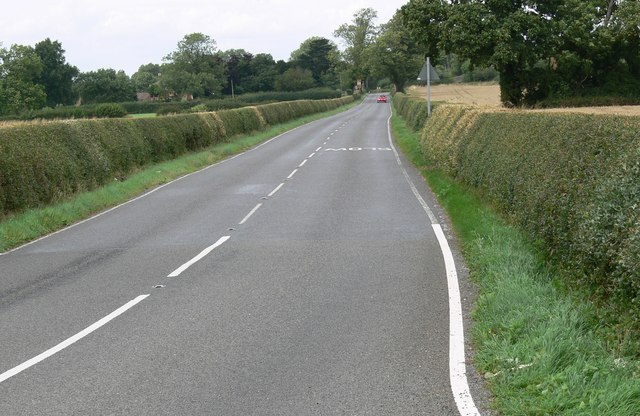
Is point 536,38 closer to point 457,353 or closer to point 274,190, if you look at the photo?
point 274,190

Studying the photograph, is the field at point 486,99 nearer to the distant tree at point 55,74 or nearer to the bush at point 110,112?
the bush at point 110,112

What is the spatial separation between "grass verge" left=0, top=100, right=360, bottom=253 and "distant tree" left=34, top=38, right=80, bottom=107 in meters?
101

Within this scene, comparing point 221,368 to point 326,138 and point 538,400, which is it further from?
point 326,138

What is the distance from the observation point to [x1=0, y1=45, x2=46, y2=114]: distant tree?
9575cm

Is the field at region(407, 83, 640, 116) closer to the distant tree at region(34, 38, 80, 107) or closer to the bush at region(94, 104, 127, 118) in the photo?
the bush at region(94, 104, 127, 118)

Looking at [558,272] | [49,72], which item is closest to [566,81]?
[558,272]

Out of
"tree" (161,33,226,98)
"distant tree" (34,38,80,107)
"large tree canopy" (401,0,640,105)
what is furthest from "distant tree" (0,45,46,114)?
"large tree canopy" (401,0,640,105)

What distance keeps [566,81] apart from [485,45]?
269 inches

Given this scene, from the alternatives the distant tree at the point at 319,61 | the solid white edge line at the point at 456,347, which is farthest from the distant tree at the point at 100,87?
the solid white edge line at the point at 456,347

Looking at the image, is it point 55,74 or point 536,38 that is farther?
point 55,74

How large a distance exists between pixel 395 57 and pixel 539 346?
384 feet

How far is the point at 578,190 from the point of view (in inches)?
313

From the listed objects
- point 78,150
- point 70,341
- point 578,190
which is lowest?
point 70,341

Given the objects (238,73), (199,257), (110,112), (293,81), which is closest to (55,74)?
(238,73)
